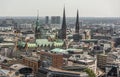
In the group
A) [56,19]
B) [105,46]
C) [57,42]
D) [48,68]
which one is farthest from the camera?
[56,19]

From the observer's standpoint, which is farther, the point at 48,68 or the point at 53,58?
the point at 53,58

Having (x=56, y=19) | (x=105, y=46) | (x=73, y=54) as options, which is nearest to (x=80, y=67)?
(x=73, y=54)

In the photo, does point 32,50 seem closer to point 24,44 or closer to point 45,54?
point 24,44

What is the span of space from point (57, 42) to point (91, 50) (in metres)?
4.16

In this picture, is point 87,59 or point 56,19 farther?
point 56,19

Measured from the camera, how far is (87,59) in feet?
111

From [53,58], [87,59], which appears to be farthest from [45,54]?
[87,59]

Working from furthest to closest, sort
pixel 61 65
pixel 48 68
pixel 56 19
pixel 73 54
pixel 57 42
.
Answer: pixel 56 19 < pixel 57 42 < pixel 73 54 < pixel 61 65 < pixel 48 68

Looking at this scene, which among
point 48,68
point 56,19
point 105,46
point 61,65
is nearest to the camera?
point 48,68

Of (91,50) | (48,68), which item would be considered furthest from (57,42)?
(48,68)

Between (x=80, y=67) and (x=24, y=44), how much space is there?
43.4ft

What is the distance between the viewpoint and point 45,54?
32188mm

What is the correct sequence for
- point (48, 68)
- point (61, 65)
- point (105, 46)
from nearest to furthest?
point (48, 68) → point (61, 65) → point (105, 46)

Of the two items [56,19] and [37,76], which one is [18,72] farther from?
[56,19]
